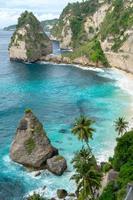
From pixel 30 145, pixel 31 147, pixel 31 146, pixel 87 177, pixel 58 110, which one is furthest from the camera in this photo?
pixel 58 110

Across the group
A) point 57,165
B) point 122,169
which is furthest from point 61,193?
point 122,169

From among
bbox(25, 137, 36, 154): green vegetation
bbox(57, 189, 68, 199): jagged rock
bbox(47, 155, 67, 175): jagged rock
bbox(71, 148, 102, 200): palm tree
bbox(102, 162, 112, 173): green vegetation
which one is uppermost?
bbox(71, 148, 102, 200): palm tree

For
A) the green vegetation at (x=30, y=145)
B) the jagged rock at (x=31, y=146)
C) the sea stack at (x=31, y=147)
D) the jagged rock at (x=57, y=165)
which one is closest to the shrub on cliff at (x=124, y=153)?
the jagged rock at (x=57, y=165)

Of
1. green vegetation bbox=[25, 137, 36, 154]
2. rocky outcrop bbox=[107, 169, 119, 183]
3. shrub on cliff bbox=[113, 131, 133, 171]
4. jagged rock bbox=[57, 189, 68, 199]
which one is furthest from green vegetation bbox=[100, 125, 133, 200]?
green vegetation bbox=[25, 137, 36, 154]

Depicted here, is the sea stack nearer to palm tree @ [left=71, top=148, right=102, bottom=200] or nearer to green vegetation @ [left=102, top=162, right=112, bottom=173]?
green vegetation @ [left=102, top=162, right=112, bottom=173]

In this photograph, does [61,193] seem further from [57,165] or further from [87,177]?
[87,177]

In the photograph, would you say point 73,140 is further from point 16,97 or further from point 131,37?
point 131,37
